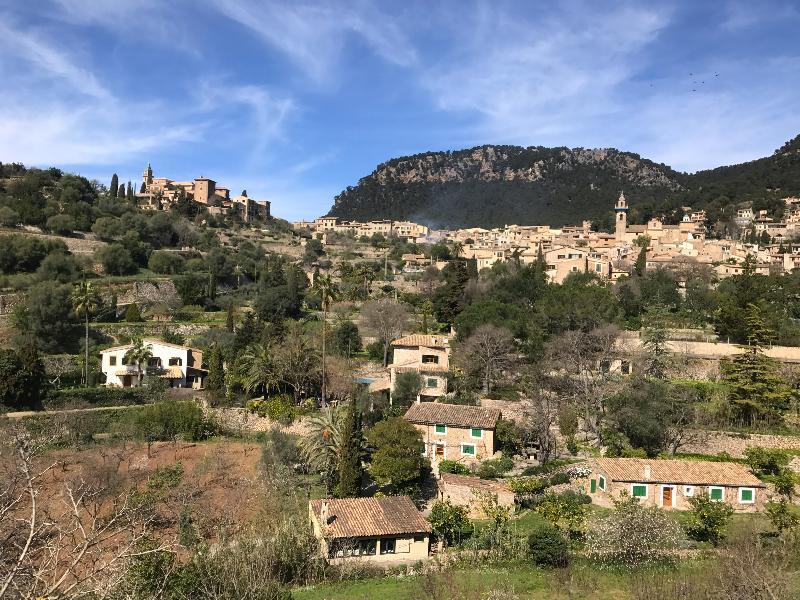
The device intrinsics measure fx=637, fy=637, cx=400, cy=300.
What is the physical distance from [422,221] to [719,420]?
11946cm

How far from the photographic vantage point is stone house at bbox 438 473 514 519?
22.6 metres

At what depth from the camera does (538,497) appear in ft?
74.5

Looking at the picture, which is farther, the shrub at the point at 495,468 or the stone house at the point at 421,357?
the stone house at the point at 421,357

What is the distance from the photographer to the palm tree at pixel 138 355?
122 ft

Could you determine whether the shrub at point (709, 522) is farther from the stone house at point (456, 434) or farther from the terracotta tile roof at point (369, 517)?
the stone house at point (456, 434)

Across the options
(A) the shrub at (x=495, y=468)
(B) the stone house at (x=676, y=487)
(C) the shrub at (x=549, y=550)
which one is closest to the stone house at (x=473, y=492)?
(A) the shrub at (x=495, y=468)

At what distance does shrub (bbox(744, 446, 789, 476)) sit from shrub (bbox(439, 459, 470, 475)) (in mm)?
10487

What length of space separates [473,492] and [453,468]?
2.99 m

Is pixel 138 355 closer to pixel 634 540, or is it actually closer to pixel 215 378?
pixel 215 378

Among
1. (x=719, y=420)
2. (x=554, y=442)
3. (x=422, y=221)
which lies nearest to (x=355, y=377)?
(x=554, y=442)

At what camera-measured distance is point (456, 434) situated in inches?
1073

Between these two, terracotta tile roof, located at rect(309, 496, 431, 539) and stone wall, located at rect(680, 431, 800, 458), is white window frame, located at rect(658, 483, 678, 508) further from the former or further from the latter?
terracotta tile roof, located at rect(309, 496, 431, 539)

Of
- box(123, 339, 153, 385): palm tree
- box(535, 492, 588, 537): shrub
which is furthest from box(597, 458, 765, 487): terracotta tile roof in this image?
box(123, 339, 153, 385): palm tree

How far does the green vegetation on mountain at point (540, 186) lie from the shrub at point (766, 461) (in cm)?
8273
